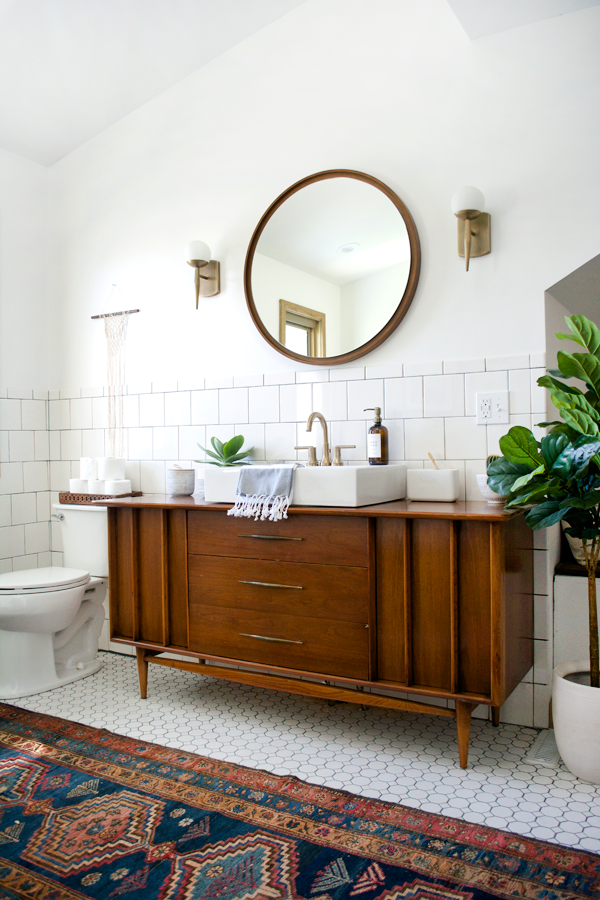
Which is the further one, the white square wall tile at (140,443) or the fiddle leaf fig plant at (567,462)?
the white square wall tile at (140,443)

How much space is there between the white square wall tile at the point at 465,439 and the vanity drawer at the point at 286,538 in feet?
1.92

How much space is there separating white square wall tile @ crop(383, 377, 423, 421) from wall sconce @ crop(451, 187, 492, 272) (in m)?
0.47

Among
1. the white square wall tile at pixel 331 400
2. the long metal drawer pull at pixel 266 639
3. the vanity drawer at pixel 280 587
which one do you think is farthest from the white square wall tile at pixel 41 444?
the long metal drawer pull at pixel 266 639

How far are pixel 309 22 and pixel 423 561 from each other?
232cm

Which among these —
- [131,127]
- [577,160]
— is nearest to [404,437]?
[577,160]

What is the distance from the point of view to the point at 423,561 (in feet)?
6.43

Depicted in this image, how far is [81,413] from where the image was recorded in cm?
347

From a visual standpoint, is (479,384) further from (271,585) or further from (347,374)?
(271,585)

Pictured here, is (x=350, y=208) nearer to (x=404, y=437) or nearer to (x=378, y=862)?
(x=404, y=437)

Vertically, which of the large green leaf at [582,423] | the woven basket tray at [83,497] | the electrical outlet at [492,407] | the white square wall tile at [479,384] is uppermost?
the white square wall tile at [479,384]

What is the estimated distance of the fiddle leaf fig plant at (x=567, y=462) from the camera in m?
1.75

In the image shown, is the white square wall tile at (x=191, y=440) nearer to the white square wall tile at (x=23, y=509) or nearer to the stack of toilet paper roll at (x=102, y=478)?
the stack of toilet paper roll at (x=102, y=478)

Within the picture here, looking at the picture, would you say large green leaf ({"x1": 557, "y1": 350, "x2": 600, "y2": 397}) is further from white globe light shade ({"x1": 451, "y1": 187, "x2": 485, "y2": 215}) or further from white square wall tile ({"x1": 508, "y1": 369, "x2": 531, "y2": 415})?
white globe light shade ({"x1": 451, "y1": 187, "x2": 485, "y2": 215})

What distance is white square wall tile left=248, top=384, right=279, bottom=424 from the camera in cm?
279
